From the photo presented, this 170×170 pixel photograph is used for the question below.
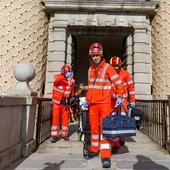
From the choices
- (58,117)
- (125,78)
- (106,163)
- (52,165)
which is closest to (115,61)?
(125,78)

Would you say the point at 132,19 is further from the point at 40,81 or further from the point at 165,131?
the point at 165,131

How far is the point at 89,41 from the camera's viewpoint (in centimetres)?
1343

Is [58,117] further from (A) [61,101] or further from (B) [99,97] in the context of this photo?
(B) [99,97]

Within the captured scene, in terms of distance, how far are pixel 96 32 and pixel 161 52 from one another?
3014 mm

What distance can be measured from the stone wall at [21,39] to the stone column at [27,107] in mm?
3996

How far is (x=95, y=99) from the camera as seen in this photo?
4.34 meters

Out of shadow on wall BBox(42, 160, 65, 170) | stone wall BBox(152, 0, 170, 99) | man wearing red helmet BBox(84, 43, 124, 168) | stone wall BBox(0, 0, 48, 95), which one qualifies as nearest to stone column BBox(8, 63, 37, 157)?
shadow on wall BBox(42, 160, 65, 170)

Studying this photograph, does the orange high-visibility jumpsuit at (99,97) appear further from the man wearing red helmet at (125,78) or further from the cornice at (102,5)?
the cornice at (102,5)

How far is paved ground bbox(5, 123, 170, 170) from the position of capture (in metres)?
4.02

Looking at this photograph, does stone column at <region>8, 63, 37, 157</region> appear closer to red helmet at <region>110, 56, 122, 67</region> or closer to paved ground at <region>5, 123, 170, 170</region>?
paved ground at <region>5, 123, 170, 170</region>

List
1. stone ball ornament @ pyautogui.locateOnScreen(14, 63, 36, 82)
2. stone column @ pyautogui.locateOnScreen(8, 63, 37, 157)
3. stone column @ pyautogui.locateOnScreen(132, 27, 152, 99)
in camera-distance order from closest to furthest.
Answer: stone column @ pyautogui.locateOnScreen(8, 63, 37, 157) → stone ball ornament @ pyautogui.locateOnScreen(14, 63, 36, 82) → stone column @ pyautogui.locateOnScreen(132, 27, 152, 99)

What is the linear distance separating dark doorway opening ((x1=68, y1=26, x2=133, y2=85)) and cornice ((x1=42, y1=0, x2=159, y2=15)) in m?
0.81

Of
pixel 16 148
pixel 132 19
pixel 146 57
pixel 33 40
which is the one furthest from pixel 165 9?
pixel 16 148

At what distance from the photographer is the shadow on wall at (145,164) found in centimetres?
402
